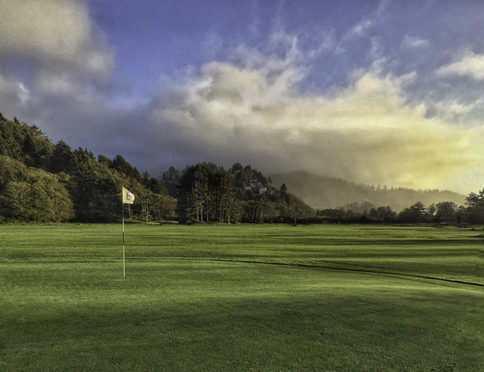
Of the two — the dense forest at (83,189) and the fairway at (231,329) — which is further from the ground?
the dense forest at (83,189)

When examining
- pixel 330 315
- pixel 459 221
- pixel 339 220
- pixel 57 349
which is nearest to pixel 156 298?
pixel 57 349

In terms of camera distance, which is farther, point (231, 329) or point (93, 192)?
point (93, 192)

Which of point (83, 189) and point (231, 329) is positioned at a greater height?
point (83, 189)

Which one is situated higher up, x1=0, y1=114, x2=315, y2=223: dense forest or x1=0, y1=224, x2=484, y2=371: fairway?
x1=0, y1=114, x2=315, y2=223: dense forest

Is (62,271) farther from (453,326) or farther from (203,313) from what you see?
(453,326)

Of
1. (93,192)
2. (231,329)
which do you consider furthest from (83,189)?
(231,329)

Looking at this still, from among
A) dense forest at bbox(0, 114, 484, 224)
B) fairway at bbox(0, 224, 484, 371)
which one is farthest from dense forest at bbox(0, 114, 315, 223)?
fairway at bbox(0, 224, 484, 371)

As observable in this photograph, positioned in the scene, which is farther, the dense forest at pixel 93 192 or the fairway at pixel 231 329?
the dense forest at pixel 93 192

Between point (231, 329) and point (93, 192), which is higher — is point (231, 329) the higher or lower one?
the lower one

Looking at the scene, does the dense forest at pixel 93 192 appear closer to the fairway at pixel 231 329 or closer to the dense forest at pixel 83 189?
the dense forest at pixel 83 189

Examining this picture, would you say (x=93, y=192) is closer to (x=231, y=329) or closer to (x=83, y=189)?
(x=83, y=189)

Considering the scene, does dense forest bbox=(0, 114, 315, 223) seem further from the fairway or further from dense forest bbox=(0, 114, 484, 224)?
the fairway

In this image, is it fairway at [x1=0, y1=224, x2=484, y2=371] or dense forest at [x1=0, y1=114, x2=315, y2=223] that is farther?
dense forest at [x1=0, y1=114, x2=315, y2=223]

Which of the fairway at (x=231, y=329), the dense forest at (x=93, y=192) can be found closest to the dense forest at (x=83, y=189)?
the dense forest at (x=93, y=192)
